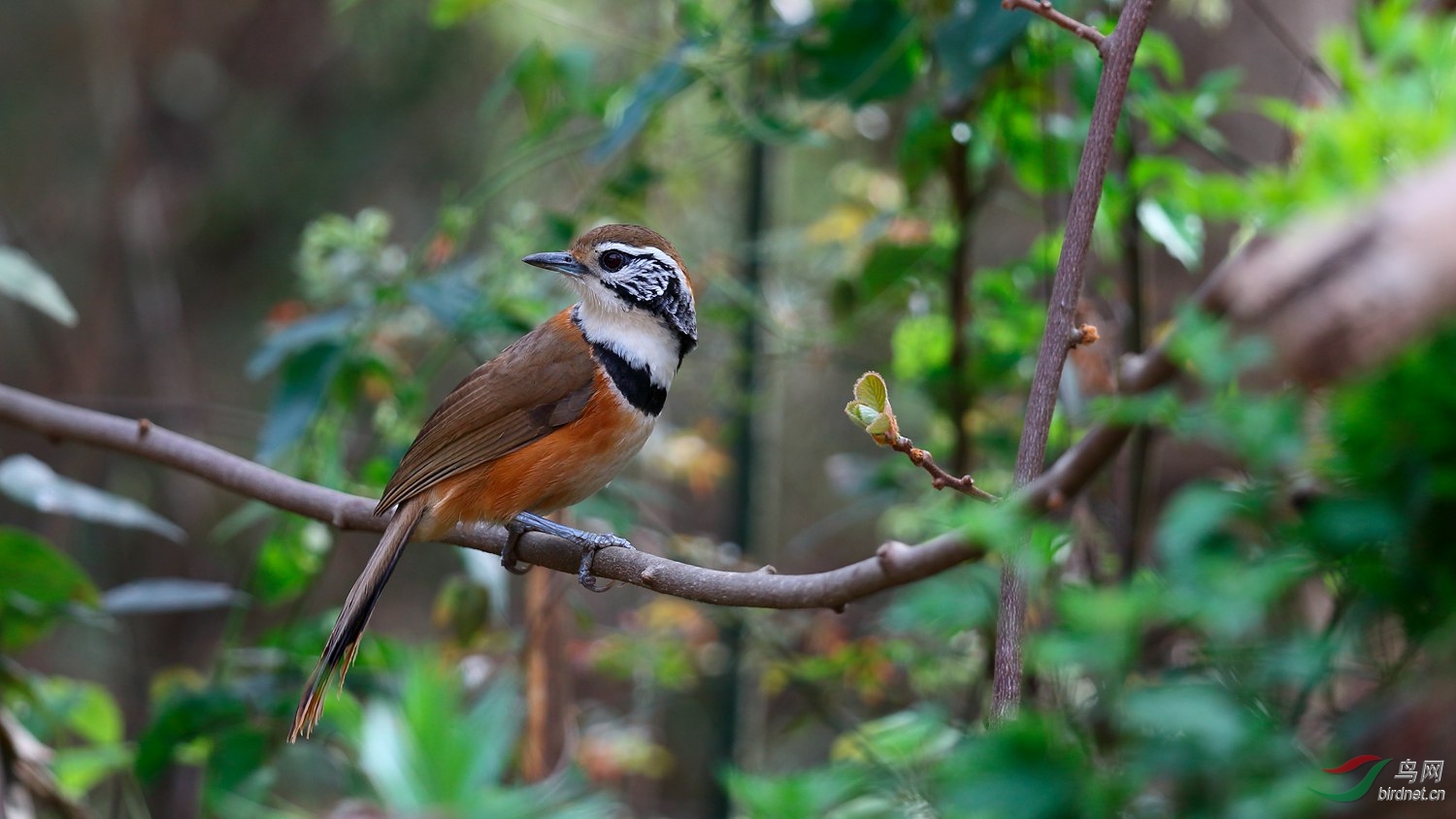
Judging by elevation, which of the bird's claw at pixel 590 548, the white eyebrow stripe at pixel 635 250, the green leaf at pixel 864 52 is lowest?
the bird's claw at pixel 590 548

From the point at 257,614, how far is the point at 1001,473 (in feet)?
15.0

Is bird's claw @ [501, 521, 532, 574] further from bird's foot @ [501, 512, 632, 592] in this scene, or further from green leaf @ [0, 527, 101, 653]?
green leaf @ [0, 527, 101, 653]

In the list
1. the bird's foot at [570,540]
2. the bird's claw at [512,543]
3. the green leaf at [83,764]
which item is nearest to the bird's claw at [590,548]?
the bird's foot at [570,540]

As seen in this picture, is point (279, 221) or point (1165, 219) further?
point (279, 221)

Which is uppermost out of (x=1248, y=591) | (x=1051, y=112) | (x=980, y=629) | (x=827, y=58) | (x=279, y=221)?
(x=279, y=221)

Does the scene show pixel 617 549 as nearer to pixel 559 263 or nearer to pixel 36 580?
pixel 559 263

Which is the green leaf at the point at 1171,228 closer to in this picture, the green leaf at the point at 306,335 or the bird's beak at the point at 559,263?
the bird's beak at the point at 559,263

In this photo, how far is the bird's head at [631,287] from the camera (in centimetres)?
340

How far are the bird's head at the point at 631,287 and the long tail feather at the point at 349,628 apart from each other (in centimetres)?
82

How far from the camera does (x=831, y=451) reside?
7578 mm

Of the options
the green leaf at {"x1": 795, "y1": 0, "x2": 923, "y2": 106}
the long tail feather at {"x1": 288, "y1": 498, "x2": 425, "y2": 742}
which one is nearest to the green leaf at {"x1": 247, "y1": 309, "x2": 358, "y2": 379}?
the long tail feather at {"x1": 288, "y1": 498, "x2": 425, "y2": 742}

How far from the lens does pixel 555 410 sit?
10.7ft

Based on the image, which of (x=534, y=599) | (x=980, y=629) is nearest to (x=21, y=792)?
(x=534, y=599)

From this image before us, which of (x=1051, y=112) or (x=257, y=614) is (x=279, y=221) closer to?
(x=257, y=614)
